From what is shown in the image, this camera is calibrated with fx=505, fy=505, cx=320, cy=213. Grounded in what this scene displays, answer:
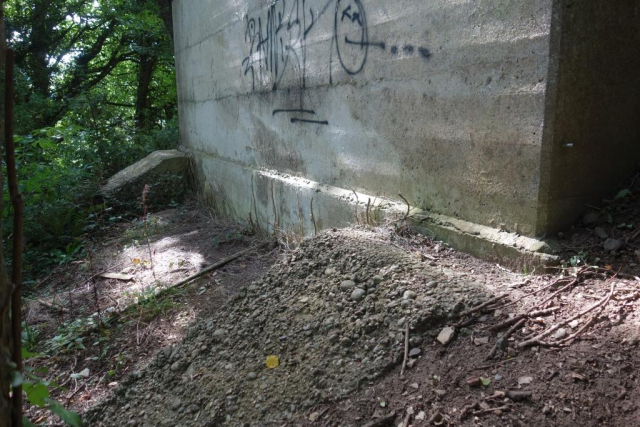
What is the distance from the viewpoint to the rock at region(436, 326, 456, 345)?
2.13m

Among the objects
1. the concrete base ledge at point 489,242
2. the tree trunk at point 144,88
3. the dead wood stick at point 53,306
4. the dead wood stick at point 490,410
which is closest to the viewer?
the dead wood stick at point 490,410

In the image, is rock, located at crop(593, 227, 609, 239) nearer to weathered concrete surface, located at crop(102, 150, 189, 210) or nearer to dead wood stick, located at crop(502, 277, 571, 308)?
dead wood stick, located at crop(502, 277, 571, 308)

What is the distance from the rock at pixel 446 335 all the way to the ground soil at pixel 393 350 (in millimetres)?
20

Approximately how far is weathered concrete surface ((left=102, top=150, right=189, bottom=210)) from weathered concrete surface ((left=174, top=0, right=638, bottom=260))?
1741 mm

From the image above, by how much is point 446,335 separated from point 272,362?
0.83 m

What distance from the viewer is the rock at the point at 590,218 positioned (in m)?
2.60

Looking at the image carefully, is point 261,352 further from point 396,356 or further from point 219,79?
point 219,79

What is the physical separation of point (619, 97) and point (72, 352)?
3.74 meters

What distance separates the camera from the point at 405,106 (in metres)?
3.23

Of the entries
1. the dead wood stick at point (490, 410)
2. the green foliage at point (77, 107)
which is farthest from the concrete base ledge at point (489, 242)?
the green foliage at point (77, 107)

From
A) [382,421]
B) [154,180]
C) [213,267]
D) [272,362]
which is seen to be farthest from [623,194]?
[154,180]

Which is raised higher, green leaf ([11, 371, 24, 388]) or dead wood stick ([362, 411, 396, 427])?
green leaf ([11, 371, 24, 388])

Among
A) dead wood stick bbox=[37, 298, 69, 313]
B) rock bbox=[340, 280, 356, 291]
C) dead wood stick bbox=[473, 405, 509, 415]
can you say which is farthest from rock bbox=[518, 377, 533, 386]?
dead wood stick bbox=[37, 298, 69, 313]

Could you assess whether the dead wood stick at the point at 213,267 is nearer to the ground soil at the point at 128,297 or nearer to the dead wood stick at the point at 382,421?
the ground soil at the point at 128,297
